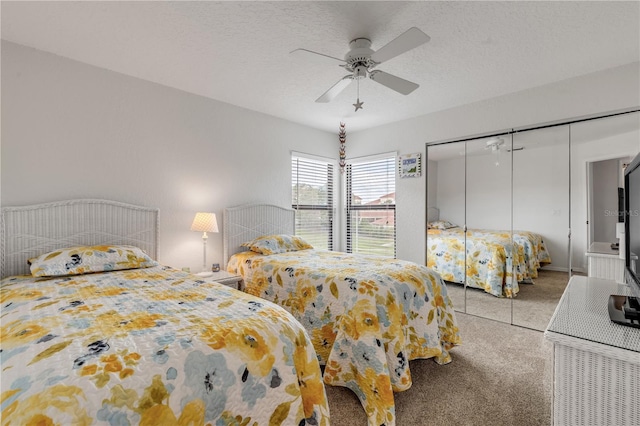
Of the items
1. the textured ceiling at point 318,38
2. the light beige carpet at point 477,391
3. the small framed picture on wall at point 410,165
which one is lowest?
the light beige carpet at point 477,391

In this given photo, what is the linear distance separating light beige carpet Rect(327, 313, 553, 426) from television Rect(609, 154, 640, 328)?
2.77 ft

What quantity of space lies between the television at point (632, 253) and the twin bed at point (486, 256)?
1413mm

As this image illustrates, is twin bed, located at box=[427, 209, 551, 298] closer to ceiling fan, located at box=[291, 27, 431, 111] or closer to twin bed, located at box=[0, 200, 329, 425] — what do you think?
ceiling fan, located at box=[291, 27, 431, 111]

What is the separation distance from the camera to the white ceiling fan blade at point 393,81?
2252mm

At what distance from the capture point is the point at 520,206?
3186 mm

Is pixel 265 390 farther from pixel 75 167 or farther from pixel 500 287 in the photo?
pixel 500 287

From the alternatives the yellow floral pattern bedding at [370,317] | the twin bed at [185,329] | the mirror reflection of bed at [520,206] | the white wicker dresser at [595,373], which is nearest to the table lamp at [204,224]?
the twin bed at [185,329]

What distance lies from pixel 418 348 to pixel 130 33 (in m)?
3.15

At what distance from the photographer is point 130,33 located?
7.25ft

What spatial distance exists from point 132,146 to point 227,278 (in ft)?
5.22

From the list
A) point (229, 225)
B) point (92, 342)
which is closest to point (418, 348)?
point (92, 342)

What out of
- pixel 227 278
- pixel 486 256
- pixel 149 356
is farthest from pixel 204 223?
pixel 486 256

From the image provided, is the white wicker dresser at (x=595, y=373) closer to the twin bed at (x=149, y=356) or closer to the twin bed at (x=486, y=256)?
the twin bed at (x=149, y=356)

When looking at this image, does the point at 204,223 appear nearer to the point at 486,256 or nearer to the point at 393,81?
the point at 393,81
